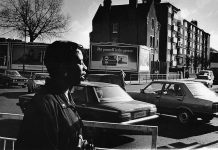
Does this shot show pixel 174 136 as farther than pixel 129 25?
No

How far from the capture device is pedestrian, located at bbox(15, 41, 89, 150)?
5.84 ft

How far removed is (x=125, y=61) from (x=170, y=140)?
3370 centimetres

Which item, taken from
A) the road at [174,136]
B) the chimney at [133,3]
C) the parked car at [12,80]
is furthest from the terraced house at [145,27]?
the road at [174,136]

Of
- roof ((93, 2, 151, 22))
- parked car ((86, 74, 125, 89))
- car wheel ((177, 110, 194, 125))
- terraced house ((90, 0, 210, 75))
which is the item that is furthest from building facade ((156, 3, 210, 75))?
car wheel ((177, 110, 194, 125))

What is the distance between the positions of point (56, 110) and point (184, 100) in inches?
335

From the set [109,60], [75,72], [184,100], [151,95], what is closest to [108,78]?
[151,95]

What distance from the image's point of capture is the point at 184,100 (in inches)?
387

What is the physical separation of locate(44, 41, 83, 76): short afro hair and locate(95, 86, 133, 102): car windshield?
5408mm

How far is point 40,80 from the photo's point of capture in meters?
18.6

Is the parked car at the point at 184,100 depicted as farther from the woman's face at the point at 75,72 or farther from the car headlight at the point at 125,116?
the woman's face at the point at 75,72

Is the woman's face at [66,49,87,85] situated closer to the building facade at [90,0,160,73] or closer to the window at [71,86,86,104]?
the window at [71,86,86,104]

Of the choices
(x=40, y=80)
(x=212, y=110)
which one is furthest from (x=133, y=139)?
(x=40, y=80)

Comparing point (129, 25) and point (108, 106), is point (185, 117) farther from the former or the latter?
point (129, 25)

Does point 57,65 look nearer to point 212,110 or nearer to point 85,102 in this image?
point 85,102
